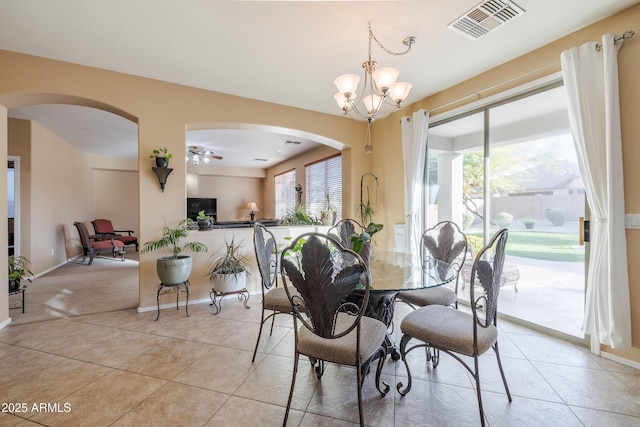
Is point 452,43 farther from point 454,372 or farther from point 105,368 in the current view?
point 105,368

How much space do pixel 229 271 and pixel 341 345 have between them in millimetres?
2261

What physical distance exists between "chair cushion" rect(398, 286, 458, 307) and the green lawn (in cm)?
110

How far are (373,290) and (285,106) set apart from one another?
322 centimetres

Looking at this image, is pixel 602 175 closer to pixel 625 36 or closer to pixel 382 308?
pixel 625 36

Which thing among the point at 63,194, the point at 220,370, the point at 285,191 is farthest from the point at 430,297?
the point at 63,194

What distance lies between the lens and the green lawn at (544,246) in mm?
2488

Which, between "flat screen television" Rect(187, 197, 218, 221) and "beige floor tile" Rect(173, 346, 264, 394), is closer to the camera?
"beige floor tile" Rect(173, 346, 264, 394)

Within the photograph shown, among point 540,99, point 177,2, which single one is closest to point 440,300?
point 540,99

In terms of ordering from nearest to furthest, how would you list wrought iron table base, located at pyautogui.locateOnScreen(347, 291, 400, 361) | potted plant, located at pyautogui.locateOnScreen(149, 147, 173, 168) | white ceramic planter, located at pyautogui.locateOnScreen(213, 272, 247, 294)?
1. wrought iron table base, located at pyautogui.locateOnScreen(347, 291, 400, 361)
2. potted plant, located at pyautogui.locateOnScreen(149, 147, 173, 168)
3. white ceramic planter, located at pyautogui.locateOnScreen(213, 272, 247, 294)

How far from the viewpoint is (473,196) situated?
3273mm

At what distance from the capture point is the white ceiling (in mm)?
2072

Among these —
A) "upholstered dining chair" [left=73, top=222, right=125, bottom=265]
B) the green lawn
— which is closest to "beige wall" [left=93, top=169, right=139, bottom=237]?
"upholstered dining chair" [left=73, top=222, right=125, bottom=265]

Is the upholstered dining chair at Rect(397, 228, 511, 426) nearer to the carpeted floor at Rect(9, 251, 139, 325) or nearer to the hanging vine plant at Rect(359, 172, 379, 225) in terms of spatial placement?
the hanging vine plant at Rect(359, 172, 379, 225)

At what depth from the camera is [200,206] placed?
9203 mm
